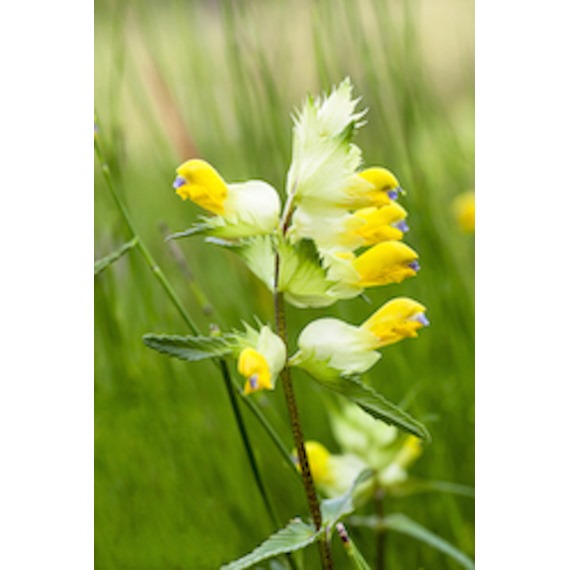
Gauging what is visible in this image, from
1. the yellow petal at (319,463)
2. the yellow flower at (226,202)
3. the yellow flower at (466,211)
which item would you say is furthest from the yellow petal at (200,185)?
the yellow flower at (466,211)

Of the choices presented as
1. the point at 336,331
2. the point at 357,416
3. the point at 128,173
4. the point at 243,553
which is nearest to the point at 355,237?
the point at 336,331

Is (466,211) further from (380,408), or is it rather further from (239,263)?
(380,408)

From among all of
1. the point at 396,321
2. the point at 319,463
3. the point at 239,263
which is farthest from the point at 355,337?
the point at 239,263

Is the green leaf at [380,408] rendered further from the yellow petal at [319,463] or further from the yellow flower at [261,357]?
the yellow petal at [319,463]

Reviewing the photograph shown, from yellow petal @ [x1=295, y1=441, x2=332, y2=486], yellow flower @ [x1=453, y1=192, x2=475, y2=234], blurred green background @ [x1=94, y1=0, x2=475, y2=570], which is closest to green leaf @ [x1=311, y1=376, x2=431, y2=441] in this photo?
yellow petal @ [x1=295, y1=441, x2=332, y2=486]

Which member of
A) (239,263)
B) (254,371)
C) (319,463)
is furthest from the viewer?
(239,263)

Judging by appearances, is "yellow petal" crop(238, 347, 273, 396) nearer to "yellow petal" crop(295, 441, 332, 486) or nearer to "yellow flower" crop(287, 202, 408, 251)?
"yellow flower" crop(287, 202, 408, 251)

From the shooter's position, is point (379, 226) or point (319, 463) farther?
point (319, 463)
